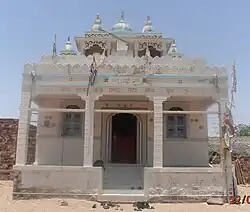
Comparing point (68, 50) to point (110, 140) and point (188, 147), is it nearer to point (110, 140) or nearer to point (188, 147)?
point (110, 140)

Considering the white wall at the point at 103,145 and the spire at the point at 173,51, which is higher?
the spire at the point at 173,51

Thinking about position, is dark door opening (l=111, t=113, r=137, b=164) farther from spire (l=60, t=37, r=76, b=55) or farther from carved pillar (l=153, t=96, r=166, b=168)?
spire (l=60, t=37, r=76, b=55)

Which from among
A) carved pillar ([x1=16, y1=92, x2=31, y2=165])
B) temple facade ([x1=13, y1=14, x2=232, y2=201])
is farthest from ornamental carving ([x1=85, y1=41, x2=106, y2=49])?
carved pillar ([x1=16, y1=92, x2=31, y2=165])

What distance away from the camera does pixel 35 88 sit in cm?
1077

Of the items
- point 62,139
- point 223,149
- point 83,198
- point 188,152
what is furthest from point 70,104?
point 223,149

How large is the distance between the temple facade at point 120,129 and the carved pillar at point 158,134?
3 centimetres

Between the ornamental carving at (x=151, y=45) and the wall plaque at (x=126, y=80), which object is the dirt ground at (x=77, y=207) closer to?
the wall plaque at (x=126, y=80)

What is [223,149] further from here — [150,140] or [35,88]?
[35,88]

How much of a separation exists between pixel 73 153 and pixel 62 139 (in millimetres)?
710

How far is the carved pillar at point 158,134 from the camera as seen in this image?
402 inches

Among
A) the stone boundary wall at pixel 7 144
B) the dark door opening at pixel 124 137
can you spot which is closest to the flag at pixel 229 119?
the dark door opening at pixel 124 137

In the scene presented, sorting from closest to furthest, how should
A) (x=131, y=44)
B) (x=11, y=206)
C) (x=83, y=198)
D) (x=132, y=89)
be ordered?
(x=11, y=206) → (x=83, y=198) → (x=132, y=89) → (x=131, y=44)

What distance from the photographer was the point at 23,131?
10.4 m

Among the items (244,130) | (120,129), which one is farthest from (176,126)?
(244,130)
